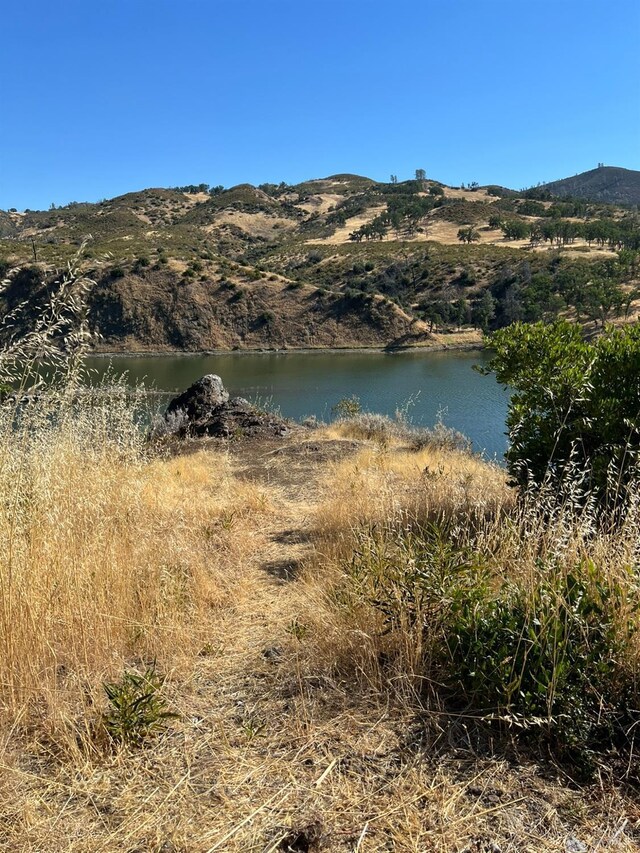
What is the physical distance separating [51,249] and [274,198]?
76.4 m

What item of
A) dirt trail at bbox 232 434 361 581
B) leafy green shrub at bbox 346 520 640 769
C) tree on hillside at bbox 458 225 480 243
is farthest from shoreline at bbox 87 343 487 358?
leafy green shrub at bbox 346 520 640 769

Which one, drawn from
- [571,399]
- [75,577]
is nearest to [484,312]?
[571,399]

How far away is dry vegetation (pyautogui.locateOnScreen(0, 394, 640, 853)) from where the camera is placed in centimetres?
177

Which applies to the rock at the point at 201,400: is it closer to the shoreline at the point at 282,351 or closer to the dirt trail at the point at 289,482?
the dirt trail at the point at 289,482

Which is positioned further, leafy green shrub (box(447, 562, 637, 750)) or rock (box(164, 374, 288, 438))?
rock (box(164, 374, 288, 438))

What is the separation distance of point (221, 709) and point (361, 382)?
29.0m

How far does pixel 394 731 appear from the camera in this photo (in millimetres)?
2215

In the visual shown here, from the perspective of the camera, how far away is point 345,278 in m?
62.1

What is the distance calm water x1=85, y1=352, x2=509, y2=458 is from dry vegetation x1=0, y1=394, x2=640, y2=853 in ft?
31.6

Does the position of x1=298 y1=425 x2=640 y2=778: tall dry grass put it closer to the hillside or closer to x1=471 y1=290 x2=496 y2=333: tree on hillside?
the hillside

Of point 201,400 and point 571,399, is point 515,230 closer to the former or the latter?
point 201,400

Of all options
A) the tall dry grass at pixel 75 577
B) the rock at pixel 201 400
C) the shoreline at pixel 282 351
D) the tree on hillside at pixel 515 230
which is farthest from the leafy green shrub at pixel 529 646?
the tree on hillside at pixel 515 230

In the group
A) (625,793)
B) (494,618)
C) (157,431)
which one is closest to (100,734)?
(494,618)

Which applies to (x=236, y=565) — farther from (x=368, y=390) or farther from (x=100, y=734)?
(x=368, y=390)
